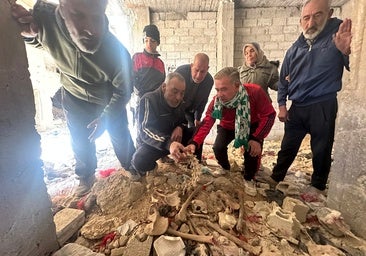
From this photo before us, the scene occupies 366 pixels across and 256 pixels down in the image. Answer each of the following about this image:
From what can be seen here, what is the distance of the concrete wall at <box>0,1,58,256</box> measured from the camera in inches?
42.4

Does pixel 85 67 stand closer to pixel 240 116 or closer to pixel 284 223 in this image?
pixel 240 116

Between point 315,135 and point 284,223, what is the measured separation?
1.02 m

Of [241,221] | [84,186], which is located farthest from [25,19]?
[241,221]

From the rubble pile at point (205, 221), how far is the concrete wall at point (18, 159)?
390mm

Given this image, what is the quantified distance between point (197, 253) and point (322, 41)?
2.11m

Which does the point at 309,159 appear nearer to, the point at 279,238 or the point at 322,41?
the point at 322,41

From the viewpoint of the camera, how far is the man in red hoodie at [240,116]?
215 centimetres

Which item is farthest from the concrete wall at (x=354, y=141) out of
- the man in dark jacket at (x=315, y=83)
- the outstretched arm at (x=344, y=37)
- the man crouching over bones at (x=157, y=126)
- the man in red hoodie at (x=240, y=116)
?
the man crouching over bones at (x=157, y=126)

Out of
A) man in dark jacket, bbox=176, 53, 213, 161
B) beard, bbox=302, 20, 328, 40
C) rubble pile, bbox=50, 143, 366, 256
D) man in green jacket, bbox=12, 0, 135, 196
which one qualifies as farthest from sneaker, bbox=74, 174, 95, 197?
beard, bbox=302, 20, 328, 40

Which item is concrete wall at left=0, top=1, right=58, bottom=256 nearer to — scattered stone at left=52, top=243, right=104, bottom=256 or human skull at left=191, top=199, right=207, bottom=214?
scattered stone at left=52, top=243, right=104, bottom=256

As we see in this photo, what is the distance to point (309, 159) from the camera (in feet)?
12.5

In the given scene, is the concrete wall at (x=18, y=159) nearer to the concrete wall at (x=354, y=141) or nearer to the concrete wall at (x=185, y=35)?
the concrete wall at (x=354, y=141)

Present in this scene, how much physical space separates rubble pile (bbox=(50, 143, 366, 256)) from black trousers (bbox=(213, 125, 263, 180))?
22cm

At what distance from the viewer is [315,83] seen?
212 centimetres
